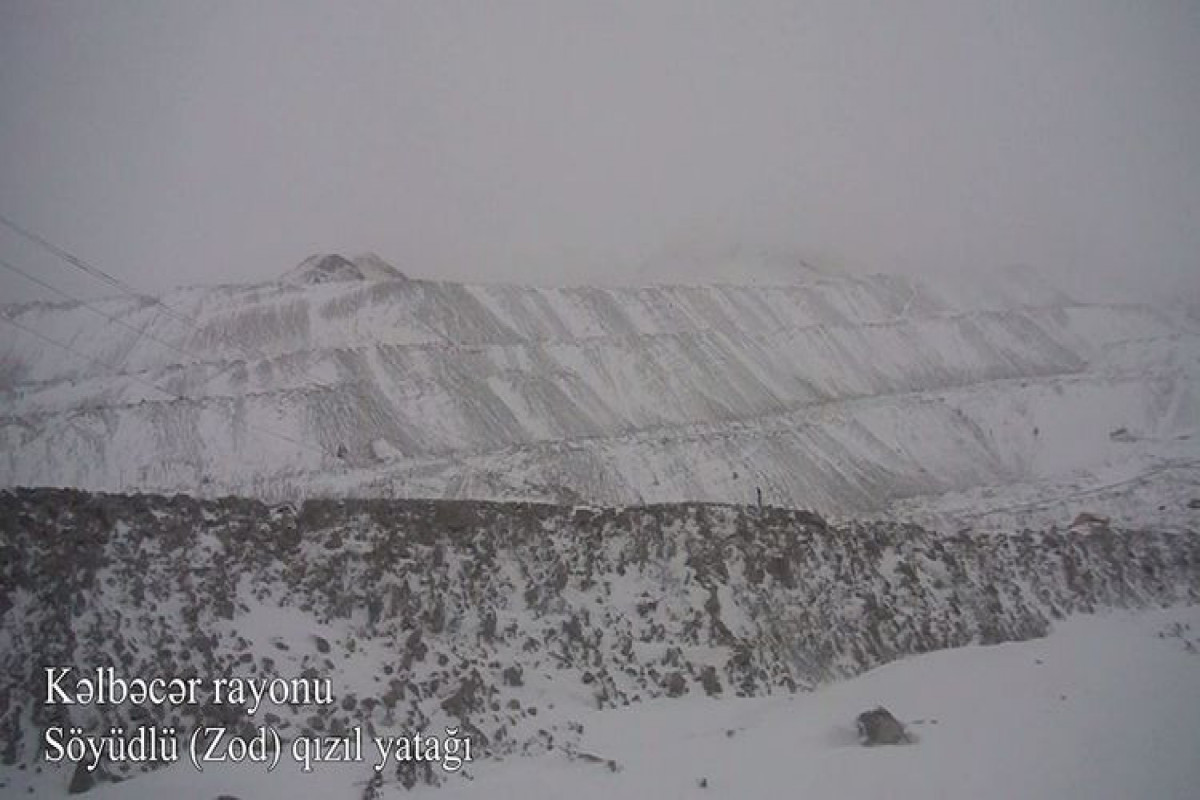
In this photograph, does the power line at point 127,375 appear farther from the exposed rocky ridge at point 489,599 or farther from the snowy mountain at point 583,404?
the exposed rocky ridge at point 489,599

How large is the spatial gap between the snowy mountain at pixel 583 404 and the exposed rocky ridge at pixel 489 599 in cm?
1709

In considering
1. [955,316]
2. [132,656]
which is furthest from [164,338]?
[955,316]

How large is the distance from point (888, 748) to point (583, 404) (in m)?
37.3

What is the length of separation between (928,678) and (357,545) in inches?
350

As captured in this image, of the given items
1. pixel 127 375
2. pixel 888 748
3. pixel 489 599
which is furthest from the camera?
pixel 127 375

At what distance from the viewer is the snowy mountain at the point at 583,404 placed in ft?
121

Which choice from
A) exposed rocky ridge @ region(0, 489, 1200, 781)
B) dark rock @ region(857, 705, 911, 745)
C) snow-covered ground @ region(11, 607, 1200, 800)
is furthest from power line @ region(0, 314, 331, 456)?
dark rock @ region(857, 705, 911, 745)

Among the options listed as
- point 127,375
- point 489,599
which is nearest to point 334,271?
point 127,375

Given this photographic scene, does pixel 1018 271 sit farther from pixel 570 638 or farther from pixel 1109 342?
pixel 570 638

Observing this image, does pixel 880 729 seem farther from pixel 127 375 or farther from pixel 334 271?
pixel 334 271

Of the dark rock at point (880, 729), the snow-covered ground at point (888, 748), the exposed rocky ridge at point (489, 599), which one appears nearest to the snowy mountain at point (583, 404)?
the exposed rocky ridge at point (489, 599)

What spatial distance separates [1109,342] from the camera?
67625 mm

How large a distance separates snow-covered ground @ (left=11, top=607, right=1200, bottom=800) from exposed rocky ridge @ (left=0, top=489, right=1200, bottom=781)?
0.62 m

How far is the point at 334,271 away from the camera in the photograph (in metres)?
59.7
